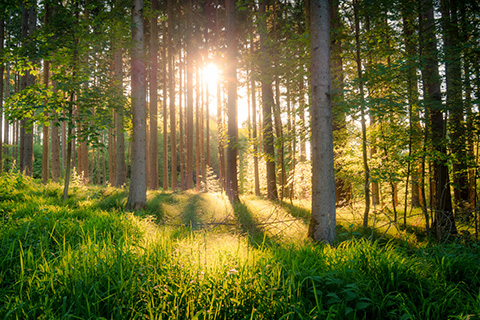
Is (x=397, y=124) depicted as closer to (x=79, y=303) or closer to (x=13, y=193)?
(x=79, y=303)

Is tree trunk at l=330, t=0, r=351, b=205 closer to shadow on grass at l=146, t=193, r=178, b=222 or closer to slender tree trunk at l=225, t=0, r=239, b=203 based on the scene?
slender tree trunk at l=225, t=0, r=239, b=203

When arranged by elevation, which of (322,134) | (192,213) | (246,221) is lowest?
(246,221)

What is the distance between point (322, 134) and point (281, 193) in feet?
8.86

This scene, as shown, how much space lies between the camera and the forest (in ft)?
6.38

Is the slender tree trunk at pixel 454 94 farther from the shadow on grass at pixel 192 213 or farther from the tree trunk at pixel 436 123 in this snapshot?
the shadow on grass at pixel 192 213

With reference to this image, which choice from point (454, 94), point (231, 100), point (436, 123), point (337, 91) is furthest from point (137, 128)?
point (436, 123)

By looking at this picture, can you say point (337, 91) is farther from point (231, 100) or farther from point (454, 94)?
point (231, 100)

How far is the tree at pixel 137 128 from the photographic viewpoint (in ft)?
23.2

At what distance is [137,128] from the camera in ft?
23.7

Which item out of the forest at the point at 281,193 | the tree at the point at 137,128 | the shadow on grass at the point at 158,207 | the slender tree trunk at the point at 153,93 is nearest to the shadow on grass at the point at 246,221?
the forest at the point at 281,193

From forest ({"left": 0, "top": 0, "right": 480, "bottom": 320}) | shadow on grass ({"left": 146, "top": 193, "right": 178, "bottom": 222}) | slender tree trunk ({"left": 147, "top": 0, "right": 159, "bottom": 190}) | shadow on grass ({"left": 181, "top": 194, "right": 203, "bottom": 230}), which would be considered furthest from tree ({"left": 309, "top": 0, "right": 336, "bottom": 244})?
slender tree trunk ({"left": 147, "top": 0, "right": 159, "bottom": 190})

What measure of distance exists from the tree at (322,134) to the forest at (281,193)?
28mm

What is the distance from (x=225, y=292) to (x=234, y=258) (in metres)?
0.59

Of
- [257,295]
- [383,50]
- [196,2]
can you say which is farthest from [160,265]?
[196,2]
